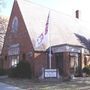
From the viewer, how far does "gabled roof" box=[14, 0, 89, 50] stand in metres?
32.0

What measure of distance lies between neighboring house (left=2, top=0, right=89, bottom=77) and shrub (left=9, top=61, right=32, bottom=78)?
640 mm

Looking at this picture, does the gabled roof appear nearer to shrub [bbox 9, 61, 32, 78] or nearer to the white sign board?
shrub [bbox 9, 61, 32, 78]

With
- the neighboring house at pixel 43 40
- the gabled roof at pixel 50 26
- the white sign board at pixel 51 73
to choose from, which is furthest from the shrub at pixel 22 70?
the white sign board at pixel 51 73

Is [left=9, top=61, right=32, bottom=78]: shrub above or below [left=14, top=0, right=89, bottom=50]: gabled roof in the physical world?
below

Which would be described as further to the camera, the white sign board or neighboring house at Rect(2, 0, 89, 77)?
neighboring house at Rect(2, 0, 89, 77)

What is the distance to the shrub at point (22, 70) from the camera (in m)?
29.7

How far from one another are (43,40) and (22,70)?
4.61 m

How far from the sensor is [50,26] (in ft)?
112

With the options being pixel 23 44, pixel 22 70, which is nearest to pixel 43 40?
pixel 22 70

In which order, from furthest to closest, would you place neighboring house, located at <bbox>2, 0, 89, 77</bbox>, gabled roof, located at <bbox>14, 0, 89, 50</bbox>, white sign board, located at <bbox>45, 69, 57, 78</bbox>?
gabled roof, located at <bbox>14, 0, 89, 50</bbox>
neighboring house, located at <bbox>2, 0, 89, 77</bbox>
white sign board, located at <bbox>45, 69, 57, 78</bbox>

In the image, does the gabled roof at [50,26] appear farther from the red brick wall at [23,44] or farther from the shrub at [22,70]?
the shrub at [22,70]

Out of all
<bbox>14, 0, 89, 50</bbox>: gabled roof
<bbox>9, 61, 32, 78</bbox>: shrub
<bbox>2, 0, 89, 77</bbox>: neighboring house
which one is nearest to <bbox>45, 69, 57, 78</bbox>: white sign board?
<bbox>2, 0, 89, 77</bbox>: neighboring house

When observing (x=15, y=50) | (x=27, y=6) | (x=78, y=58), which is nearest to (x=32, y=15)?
(x=27, y=6)

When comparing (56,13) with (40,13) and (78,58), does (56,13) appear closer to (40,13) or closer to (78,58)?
(40,13)
